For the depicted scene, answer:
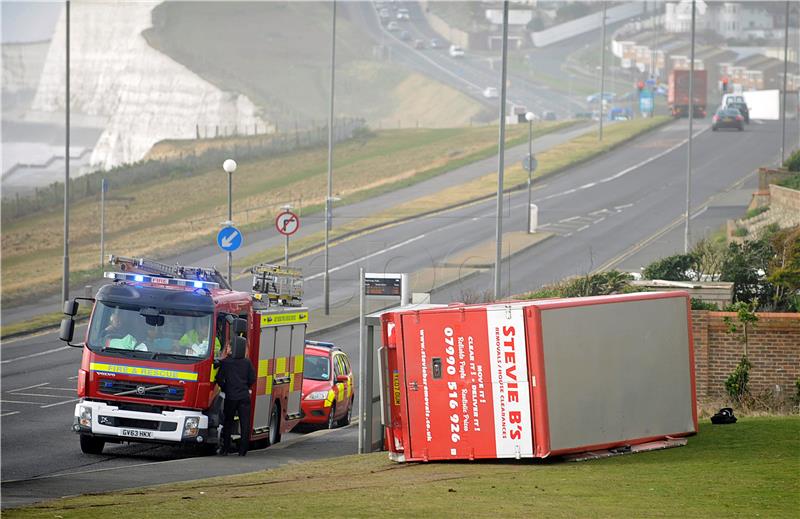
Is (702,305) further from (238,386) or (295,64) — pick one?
(295,64)

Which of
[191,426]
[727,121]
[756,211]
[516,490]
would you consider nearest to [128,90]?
[727,121]

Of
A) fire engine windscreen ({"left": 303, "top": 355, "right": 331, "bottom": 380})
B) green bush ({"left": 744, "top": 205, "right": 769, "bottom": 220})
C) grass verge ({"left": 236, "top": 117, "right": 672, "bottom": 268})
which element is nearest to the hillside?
grass verge ({"left": 236, "top": 117, "right": 672, "bottom": 268})

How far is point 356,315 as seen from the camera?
40.2 metres

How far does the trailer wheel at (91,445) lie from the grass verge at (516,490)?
173 inches

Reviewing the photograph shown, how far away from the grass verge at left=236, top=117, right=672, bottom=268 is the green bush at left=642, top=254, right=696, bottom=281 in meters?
20.0

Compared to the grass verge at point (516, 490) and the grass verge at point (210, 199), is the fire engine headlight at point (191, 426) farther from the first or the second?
the grass verge at point (210, 199)

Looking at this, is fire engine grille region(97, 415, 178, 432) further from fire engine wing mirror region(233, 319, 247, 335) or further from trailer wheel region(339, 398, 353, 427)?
trailer wheel region(339, 398, 353, 427)

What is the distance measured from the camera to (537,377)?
14.3 metres

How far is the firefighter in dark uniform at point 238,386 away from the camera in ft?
59.5

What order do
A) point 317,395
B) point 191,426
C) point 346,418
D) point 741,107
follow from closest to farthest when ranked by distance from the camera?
1. point 191,426
2. point 317,395
3. point 346,418
4. point 741,107

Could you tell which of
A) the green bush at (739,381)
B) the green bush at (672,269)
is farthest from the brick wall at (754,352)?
the green bush at (672,269)

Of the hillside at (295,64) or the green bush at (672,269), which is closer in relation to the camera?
the green bush at (672,269)

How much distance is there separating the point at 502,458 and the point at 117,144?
14707 cm

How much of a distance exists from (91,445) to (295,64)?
473 feet
